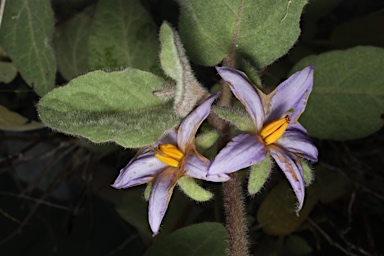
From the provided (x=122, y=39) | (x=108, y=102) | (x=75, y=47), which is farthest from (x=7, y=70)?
(x=108, y=102)

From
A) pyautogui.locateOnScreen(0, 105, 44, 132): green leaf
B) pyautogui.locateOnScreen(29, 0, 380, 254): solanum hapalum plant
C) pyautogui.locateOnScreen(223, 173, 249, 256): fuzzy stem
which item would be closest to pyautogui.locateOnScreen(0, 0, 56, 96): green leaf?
pyautogui.locateOnScreen(0, 105, 44, 132): green leaf

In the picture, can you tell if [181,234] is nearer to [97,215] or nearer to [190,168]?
[190,168]

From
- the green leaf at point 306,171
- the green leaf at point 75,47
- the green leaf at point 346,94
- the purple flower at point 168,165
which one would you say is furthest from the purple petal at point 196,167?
the green leaf at point 75,47

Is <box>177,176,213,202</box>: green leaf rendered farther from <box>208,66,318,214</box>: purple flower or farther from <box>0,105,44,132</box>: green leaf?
<box>0,105,44,132</box>: green leaf

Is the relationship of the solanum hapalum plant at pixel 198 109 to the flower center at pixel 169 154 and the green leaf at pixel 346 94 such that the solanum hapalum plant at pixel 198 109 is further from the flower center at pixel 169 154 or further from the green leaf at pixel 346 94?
the green leaf at pixel 346 94

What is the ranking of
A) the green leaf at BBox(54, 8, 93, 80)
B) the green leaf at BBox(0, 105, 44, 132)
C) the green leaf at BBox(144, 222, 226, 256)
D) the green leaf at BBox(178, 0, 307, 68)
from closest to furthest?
the green leaf at BBox(178, 0, 307, 68) → the green leaf at BBox(144, 222, 226, 256) → the green leaf at BBox(0, 105, 44, 132) → the green leaf at BBox(54, 8, 93, 80)
